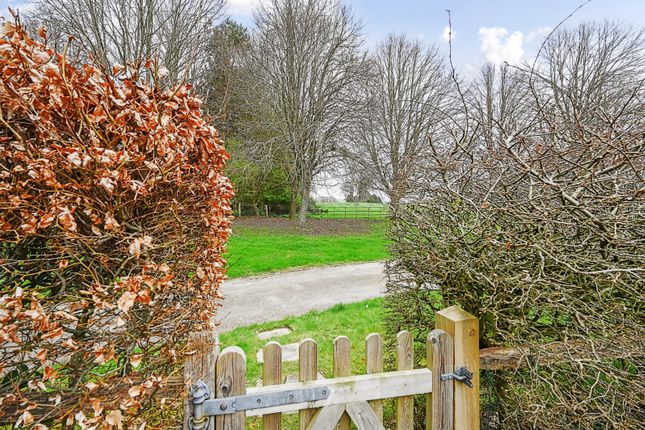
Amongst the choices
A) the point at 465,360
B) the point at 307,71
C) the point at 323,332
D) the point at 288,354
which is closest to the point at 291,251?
the point at 323,332

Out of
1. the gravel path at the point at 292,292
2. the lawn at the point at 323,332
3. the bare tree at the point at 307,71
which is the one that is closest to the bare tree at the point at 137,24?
the bare tree at the point at 307,71

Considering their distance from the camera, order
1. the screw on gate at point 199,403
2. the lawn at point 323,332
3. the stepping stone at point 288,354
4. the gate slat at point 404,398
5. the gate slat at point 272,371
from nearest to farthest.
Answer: the screw on gate at point 199,403
the gate slat at point 272,371
the gate slat at point 404,398
the lawn at point 323,332
the stepping stone at point 288,354

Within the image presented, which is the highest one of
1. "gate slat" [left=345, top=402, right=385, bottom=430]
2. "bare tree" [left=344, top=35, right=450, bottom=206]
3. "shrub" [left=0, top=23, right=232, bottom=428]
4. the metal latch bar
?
"bare tree" [left=344, top=35, right=450, bottom=206]

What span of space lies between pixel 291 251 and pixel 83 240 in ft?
30.0

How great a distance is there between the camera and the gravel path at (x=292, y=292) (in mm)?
5473

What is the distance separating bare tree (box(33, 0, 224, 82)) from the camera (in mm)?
11117

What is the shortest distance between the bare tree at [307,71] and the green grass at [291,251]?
426 cm

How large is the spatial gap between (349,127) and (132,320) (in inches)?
660

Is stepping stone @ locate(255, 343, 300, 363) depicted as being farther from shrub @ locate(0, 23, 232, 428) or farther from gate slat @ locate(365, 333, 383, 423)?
shrub @ locate(0, 23, 232, 428)

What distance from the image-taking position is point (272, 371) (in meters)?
1.50

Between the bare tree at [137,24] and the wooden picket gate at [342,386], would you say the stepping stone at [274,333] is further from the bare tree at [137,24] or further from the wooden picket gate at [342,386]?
the bare tree at [137,24]

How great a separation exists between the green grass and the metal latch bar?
219 inches

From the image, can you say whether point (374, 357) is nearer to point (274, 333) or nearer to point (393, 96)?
point (274, 333)

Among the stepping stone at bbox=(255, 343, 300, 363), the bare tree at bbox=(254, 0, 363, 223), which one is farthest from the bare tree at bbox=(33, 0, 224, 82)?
the stepping stone at bbox=(255, 343, 300, 363)
